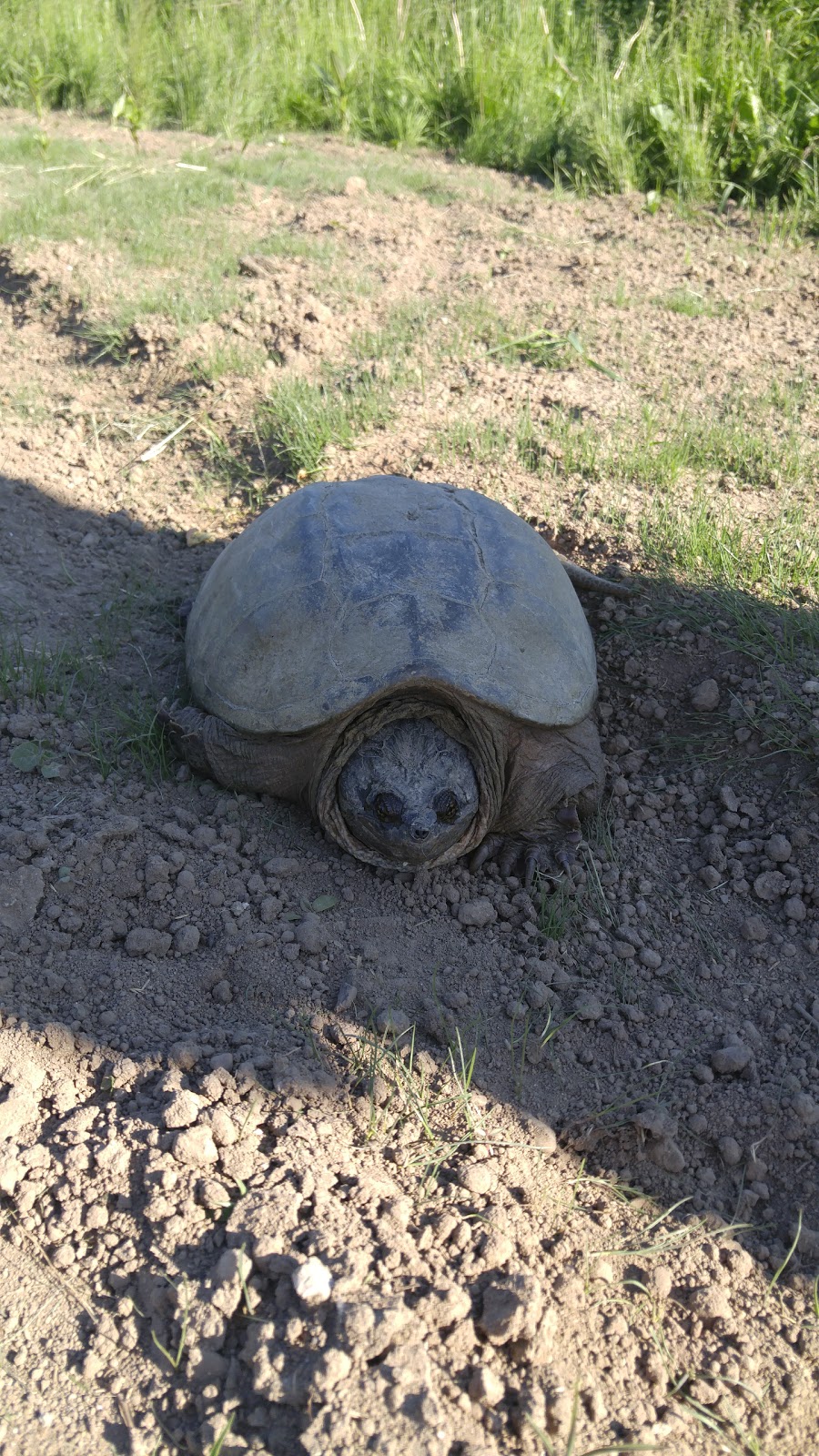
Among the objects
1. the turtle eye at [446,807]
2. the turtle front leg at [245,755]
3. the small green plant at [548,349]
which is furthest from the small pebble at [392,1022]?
the small green plant at [548,349]

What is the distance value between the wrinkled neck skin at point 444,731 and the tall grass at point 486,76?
482 cm

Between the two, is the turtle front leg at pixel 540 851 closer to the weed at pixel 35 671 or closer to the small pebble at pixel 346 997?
the small pebble at pixel 346 997

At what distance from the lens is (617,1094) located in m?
2.68

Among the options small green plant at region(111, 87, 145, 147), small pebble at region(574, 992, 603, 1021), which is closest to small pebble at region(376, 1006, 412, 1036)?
small pebble at region(574, 992, 603, 1021)

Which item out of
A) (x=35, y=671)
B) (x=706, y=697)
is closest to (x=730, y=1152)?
(x=706, y=697)

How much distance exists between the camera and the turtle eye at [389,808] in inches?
127

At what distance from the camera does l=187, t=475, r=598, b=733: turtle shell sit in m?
3.19

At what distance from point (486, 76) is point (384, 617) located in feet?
19.6

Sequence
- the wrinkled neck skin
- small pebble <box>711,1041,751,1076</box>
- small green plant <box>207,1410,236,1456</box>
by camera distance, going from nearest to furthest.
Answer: small green plant <box>207,1410,236,1456</box> < small pebble <box>711,1041,751,1076</box> < the wrinkled neck skin

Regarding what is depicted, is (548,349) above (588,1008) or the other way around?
above

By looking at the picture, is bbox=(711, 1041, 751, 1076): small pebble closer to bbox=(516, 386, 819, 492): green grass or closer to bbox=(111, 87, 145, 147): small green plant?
bbox=(516, 386, 819, 492): green grass

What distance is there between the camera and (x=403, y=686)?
124 inches

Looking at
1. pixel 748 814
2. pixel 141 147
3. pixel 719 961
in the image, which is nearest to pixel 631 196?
pixel 141 147

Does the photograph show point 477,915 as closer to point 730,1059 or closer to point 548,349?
point 730,1059
